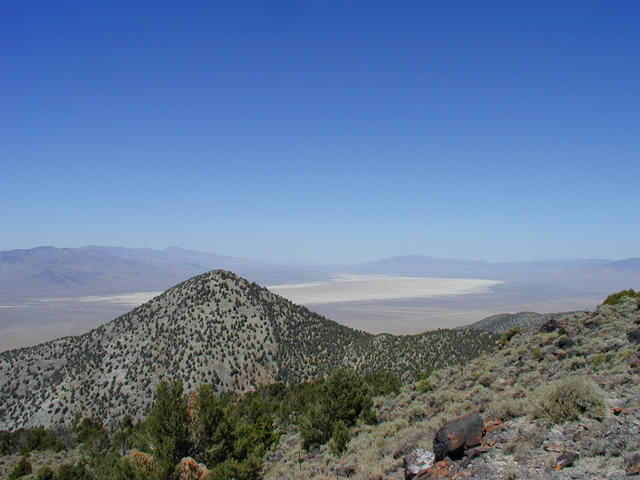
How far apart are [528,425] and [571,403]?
1.27 meters

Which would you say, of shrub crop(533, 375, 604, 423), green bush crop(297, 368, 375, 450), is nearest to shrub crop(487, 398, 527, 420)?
shrub crop(533, 375, 604, 423)

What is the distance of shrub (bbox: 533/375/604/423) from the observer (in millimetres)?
10727

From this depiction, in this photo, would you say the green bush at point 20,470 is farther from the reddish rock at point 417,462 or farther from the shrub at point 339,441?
the reddish rock at point 417,462

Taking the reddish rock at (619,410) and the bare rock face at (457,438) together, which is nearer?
the reddish rock at (619,410)

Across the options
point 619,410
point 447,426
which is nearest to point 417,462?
point 447,426

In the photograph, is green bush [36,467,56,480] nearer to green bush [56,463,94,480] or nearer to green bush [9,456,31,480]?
green bush [56,463,94,480]

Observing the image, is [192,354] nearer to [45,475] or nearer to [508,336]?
[45,475]

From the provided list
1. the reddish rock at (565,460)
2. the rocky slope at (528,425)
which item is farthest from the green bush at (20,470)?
the reddish rock at (565,460)

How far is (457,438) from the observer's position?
10820mm

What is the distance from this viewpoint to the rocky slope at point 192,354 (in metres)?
47.6

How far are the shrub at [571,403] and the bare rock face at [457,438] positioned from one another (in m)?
1.82

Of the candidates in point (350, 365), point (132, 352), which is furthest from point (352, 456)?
point (132, 352)

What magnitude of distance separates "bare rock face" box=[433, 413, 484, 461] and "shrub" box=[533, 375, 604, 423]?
1.82 metres

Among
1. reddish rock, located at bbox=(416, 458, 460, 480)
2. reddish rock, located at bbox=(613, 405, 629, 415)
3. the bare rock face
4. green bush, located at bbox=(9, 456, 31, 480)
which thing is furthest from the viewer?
green bush, located at bbox=(9, 456, 31, 480)
